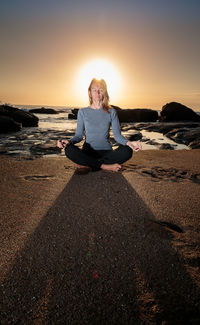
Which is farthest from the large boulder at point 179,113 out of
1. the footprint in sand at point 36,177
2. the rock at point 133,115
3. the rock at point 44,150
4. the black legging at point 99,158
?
the footprint in sand at point 36,177

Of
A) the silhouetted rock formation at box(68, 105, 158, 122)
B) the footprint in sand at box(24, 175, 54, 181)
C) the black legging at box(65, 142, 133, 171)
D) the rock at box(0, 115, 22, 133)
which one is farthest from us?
the silhouetted rock formation at box(68, 105, 158, 122)

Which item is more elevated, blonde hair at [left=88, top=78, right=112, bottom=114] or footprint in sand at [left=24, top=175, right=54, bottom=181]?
blonde hair at [left=88, top=78, right=112, bottom=114]

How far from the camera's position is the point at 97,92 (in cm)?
309

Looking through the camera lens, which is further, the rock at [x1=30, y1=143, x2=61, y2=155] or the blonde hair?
the rock at [x1=30, y1=143, x2=61, y2=155]

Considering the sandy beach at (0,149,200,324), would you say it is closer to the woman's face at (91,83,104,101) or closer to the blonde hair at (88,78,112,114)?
the blonde hair at (88,78,112,114)

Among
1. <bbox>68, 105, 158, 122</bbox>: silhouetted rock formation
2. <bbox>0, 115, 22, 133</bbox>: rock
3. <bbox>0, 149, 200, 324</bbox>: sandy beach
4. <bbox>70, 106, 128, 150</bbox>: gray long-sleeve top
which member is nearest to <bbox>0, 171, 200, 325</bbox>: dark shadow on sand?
<bbox>0, 149, 200, 324</bbox>: sandy beach

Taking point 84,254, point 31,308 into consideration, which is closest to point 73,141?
point 84,254

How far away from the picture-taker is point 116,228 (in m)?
1.46

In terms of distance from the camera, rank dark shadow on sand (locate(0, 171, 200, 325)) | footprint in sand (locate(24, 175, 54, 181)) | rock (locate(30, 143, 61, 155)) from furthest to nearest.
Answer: rock (locate(30, 143, 61, 155))
footprint in sand (locate(24, 175, 54, 181))
dark shadow on sand (locate(0, 171, 200, 325))

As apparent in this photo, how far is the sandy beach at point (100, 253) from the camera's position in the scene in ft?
2.80

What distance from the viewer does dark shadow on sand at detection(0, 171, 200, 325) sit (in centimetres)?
83

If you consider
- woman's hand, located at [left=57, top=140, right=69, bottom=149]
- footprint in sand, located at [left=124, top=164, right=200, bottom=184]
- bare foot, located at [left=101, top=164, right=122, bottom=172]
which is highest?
woman's hand, located at [left=57, top=140, right=69, bottom=149]

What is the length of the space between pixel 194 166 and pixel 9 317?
323cm

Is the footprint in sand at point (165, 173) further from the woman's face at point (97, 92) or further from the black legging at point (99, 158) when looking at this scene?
the woman's face at point (97, 92)
